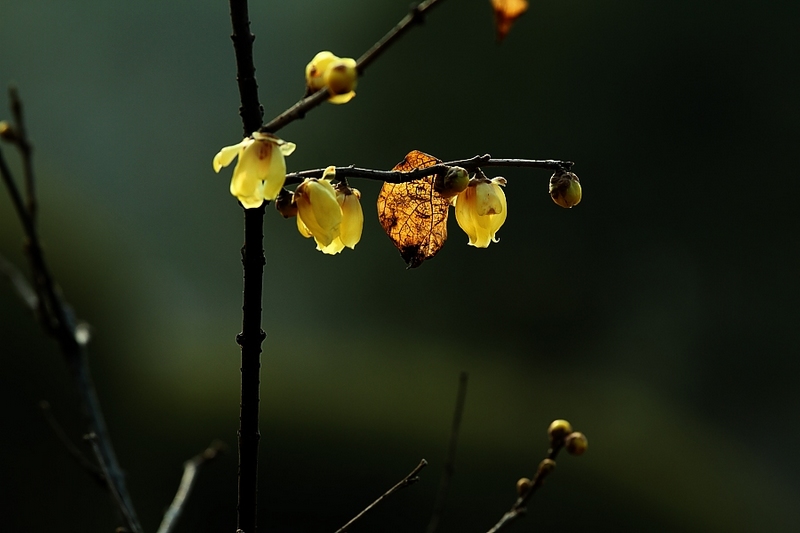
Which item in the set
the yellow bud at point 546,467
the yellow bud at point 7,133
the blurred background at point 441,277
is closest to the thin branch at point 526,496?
the yellow bud at point 546,467

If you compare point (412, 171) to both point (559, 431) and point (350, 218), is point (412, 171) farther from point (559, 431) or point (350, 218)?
point (559, 431)

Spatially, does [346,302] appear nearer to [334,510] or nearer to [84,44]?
[334,510]

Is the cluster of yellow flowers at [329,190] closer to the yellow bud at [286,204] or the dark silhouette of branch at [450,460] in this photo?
the yellow bud at [286,204]

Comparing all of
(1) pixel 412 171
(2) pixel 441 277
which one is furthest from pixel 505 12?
(2) pixel 441 277

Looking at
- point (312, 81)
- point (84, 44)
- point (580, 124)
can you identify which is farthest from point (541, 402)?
point (84, 44)

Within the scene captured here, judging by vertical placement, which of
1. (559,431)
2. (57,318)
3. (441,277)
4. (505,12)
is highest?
(505,12)

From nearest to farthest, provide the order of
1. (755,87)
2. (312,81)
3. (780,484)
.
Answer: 1. (312,81)
2. (780,484)
3. (755,87)
